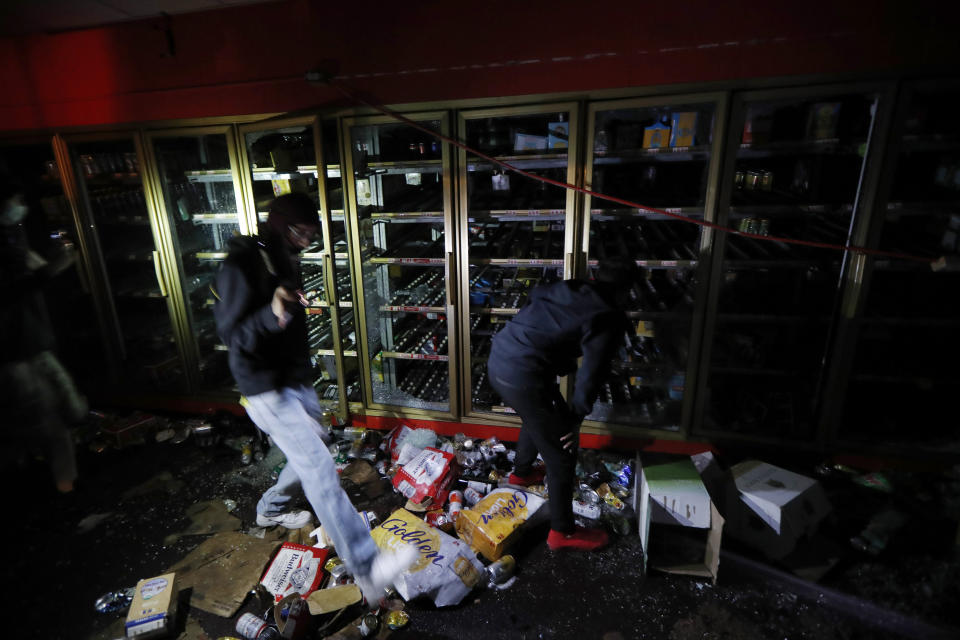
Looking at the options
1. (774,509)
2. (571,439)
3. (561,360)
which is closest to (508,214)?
(561,360)

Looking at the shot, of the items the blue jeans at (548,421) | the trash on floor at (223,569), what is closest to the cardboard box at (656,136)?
the blue jeans at (548,421)

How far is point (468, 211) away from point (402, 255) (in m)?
0.69

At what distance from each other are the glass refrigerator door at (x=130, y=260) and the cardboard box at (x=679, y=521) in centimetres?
387

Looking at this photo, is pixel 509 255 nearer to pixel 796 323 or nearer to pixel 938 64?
pixel 796 323

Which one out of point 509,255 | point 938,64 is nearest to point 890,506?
point 938,64

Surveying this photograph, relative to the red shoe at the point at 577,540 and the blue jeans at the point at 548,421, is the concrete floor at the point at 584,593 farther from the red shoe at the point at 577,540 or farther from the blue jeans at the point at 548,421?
the blue jeans at the point at 548,421

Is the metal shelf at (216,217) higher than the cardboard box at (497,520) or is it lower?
higher

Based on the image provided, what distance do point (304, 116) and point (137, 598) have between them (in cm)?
288

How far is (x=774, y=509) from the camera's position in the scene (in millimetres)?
2506

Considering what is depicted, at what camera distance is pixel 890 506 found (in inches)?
116

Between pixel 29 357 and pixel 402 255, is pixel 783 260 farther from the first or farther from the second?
pixel 29 357

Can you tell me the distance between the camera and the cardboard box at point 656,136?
297 centimetres

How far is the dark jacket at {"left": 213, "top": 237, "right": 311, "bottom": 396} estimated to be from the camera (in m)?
2.17

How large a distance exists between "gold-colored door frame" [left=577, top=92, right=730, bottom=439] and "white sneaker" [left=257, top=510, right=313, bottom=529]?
230cm
